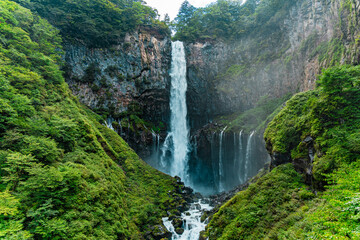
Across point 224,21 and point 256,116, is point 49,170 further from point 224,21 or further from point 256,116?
point 224,21

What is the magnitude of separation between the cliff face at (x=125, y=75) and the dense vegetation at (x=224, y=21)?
6.84 metres

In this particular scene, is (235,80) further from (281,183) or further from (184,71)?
(281,183)

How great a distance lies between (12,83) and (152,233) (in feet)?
41.1

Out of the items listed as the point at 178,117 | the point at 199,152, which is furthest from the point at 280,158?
the point at 178,117

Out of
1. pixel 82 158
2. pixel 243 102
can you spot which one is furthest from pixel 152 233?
pixel 243 102

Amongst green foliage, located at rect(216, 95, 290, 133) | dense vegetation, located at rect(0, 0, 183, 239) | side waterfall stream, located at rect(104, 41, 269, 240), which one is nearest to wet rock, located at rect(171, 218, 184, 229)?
dense vegetation, located at rect(0, 0, 183, 239)

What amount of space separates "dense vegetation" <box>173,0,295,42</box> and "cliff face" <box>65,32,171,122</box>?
6.84m

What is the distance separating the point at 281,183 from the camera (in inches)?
365

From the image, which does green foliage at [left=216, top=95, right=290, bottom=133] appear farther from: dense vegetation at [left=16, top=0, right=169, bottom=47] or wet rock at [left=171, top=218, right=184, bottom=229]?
dense vegetation at [left=16, top=0, right=169, bottom=47]

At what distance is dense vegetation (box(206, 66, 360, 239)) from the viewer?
18.8ft

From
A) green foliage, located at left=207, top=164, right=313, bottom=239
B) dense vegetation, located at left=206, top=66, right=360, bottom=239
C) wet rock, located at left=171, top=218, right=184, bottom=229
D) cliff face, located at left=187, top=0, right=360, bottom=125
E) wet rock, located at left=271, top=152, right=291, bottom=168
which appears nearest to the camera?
dense vegetation, located at left=206, top=66, right=360, bottom=239

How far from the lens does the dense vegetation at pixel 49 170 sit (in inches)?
241

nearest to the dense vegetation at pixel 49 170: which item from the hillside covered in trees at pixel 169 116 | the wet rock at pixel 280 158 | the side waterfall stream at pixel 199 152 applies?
the hillside covered in trees at pixel 169 116

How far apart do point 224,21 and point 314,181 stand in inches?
1456
